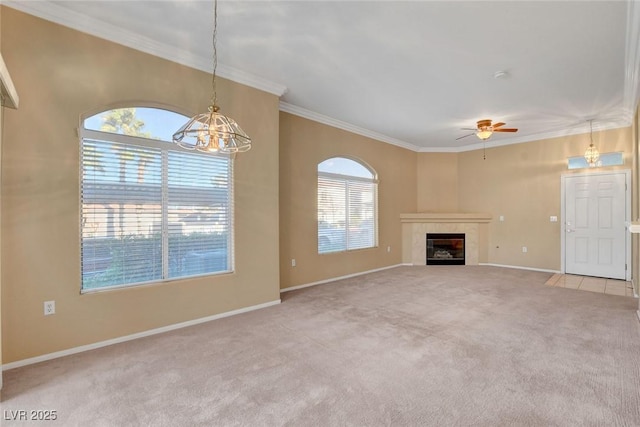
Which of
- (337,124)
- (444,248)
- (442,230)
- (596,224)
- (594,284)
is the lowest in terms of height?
(594,284)

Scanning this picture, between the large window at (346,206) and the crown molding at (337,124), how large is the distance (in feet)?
2.08

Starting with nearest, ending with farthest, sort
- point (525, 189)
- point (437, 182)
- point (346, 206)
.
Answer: point (346, 206)
point (525, 189)
point (437, 182)

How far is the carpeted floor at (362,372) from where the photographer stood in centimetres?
204

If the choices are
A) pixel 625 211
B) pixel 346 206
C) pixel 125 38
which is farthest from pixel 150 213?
pixel 625 211

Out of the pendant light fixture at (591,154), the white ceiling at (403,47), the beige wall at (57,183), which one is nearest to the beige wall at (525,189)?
the pendant light fixture at (591,154)

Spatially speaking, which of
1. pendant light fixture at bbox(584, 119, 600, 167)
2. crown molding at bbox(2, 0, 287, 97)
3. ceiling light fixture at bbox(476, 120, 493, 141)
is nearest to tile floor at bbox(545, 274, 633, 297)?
pendant light fixture at bbox(584, 119, 600, 167)

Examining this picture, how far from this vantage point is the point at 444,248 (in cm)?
785

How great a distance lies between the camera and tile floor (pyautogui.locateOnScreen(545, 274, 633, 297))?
Result: 5.07m

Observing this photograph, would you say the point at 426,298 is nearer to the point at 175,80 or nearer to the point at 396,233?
the point at 396,233

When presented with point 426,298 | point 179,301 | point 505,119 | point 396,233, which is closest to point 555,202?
point 505,119

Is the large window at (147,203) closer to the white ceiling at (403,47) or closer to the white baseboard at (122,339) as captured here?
the white baseboard at (122,339)

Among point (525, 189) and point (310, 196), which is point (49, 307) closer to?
point (310, 196)

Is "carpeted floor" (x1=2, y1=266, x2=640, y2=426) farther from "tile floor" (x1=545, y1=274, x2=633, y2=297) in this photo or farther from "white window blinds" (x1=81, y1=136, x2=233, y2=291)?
"tile floor" (x1=545, y1=274, x2=633, y2=297)

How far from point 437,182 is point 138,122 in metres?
7.09
